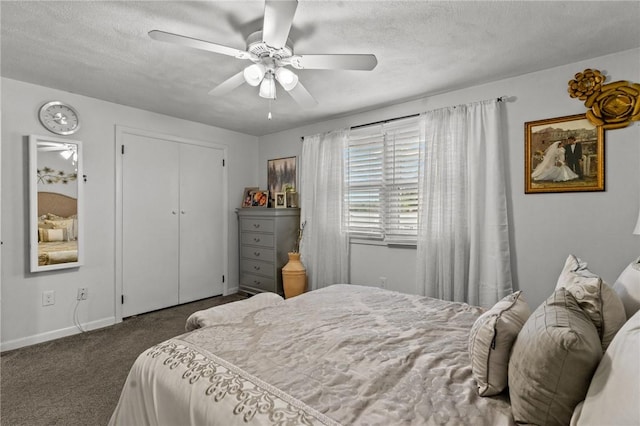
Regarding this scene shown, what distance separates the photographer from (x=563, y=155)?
262 cm

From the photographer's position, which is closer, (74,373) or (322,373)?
(322,373)

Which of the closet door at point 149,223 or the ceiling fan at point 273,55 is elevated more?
the ceiling fan at point 273,55

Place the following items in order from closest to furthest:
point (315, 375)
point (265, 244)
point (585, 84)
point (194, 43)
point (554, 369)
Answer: point (554, 369) → point (315, 375) → point (194, 43) → point (585, 84) → point (265, 244)

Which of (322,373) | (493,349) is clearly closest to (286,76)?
(322,373)

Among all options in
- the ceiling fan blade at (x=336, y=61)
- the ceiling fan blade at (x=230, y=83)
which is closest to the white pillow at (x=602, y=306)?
the ceiling fan blade at (x=336, y=61)

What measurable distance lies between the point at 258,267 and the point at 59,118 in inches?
109

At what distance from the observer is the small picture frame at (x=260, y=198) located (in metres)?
4.72

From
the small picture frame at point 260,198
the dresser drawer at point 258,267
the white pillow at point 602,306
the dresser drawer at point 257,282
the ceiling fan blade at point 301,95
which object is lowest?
the dresser drawer at point 257,282

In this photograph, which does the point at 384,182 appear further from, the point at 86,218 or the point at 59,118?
the point at 59,118

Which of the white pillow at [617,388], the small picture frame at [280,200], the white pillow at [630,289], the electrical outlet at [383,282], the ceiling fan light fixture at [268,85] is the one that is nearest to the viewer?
the white pillow at [617,388]

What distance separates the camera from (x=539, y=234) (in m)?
2.75

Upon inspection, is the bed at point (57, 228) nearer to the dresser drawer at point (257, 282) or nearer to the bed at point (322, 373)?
the dresser drawer at point (257, 282)

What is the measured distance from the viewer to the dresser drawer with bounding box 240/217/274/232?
4.37 metres

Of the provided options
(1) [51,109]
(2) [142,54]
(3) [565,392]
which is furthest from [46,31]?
(3) [565,392]
